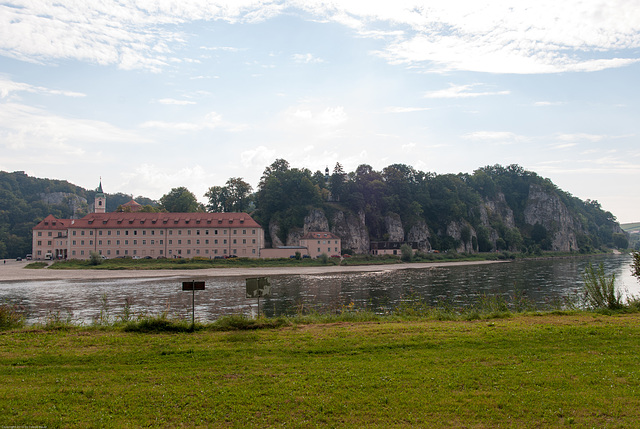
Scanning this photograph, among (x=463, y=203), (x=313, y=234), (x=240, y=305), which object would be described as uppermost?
(x=463, y=203)

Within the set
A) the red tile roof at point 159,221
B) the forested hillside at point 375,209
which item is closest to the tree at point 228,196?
the forested hillside at point 375,209

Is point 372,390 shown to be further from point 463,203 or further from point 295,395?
point 463,203

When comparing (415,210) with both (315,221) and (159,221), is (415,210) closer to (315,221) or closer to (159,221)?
(315,221)

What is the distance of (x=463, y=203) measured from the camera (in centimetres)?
13588

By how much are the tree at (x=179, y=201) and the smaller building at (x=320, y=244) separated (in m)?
34.1

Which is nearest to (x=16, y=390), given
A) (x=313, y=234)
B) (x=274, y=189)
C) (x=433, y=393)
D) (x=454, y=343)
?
(x=433, y=393)

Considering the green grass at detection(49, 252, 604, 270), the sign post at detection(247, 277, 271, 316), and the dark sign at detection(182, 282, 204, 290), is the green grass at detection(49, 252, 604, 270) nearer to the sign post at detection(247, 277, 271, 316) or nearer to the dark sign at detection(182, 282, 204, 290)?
the dark sign at detection(182, 282, 204, 290)

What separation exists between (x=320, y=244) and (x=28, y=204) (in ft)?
332

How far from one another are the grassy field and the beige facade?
73.4 metres

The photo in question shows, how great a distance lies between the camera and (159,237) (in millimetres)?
85750

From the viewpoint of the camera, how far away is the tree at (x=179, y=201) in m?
109

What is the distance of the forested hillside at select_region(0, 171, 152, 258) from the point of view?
10306 centimetres

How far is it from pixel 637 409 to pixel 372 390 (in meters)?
4.48

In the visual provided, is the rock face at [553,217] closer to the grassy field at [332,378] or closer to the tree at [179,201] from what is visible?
the tree at [179,201]
